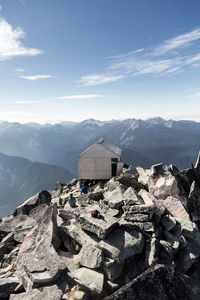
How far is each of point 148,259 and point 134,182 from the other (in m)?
11.9

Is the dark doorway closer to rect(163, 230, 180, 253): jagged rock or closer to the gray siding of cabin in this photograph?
the gray siding of cabin

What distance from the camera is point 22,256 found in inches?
536

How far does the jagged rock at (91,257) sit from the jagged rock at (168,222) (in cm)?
612

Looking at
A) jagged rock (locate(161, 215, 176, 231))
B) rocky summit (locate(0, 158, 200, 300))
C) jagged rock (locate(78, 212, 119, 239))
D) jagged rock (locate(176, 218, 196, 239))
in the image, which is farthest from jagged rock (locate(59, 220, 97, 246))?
jagged rock (locate(176, 218, 196, 239))

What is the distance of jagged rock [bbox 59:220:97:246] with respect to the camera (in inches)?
530

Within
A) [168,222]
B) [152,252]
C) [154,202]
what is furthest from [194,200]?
[152,252]

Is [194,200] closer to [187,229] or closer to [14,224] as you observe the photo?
[187,229]

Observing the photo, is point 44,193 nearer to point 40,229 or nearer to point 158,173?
point 40,229

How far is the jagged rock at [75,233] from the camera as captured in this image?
1347 cm

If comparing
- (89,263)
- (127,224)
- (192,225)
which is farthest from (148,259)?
(192,225)

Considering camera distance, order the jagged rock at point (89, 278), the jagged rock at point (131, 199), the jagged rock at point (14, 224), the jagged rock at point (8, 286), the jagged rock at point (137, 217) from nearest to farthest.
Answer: the jagged rock at point (89, 278) → the jagged rock at point (8, 286) → the jagged rock at point (137, 217) → the jagged rock at point (131, 199) → the jagged rock at point (14, 224)

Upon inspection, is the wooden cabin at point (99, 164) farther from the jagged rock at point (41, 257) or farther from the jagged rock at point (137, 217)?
the jagged rock at point (137, 217)

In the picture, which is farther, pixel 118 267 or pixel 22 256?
pixel 22 256

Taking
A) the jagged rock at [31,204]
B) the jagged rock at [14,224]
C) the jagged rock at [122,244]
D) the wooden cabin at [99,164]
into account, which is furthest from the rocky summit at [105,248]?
the wooden cabin at [99,164]
